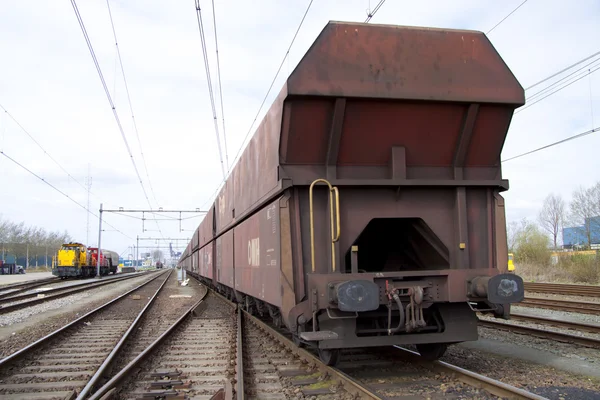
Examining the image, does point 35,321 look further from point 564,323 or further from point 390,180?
point 564,323

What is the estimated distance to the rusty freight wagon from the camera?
4.92m

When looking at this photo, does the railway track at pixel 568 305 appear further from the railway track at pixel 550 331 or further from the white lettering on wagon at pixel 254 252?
the white lettering on wagon at pixel 254 252

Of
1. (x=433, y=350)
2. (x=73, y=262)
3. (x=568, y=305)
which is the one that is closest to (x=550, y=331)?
(x=433, y=350)

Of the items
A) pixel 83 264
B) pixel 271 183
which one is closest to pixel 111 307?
pixel 271 183

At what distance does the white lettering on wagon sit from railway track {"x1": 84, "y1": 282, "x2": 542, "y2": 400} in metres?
1.26

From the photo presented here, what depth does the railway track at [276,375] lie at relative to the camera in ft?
15.4

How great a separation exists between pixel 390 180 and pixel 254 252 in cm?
270

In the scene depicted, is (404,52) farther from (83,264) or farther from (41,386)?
(83,264)

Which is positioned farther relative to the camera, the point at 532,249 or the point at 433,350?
the point at 532,249

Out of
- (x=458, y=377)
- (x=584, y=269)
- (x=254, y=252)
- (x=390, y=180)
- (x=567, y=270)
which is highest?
(x=390, y=180)

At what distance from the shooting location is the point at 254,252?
712 cm

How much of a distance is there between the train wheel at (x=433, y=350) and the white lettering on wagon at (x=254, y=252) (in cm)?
253

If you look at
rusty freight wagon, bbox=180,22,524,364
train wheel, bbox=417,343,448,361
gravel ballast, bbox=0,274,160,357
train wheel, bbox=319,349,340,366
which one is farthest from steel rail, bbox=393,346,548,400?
gravel ballast, bbox=0,274,160,357

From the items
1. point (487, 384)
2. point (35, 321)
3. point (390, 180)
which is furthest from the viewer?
point (35, 321)
